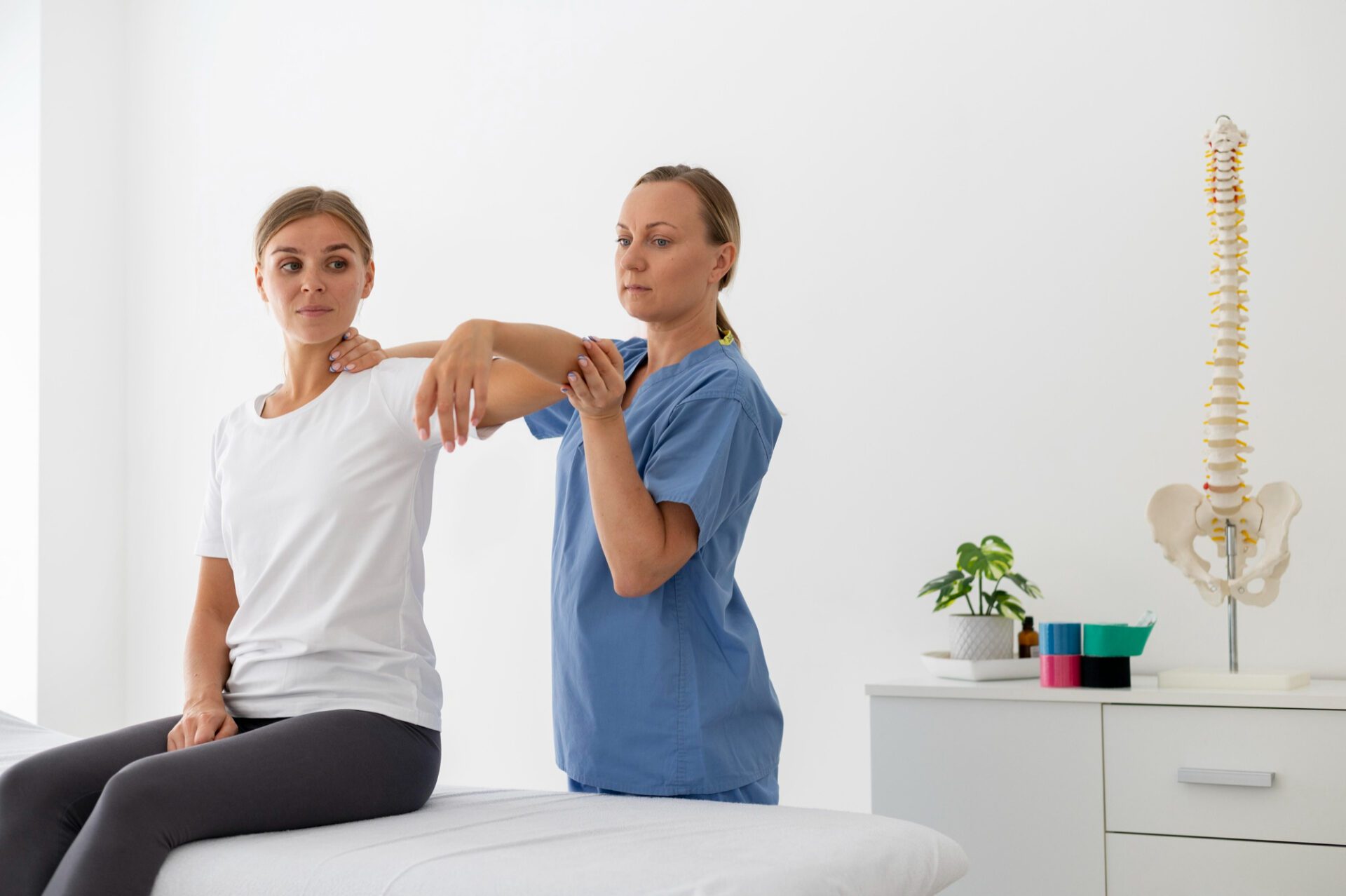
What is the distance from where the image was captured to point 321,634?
1321 millimetres

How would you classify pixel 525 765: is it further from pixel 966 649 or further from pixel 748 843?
pixel 748 843

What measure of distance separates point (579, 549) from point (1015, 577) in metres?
1.11

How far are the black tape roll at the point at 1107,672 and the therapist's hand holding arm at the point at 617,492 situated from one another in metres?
0.97

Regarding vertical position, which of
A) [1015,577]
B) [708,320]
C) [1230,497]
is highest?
[708,320]

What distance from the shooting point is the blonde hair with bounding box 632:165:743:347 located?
149cm

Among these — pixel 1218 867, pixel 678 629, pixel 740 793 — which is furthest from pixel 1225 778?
pixel 678 629

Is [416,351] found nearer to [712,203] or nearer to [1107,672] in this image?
[712,203]

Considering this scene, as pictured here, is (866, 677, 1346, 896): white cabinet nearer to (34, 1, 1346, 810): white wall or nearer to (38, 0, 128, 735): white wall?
(34, 1, 1346, 810): white wall

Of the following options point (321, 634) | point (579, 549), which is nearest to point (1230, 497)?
point (579, 549)

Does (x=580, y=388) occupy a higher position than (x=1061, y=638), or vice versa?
(x=580, y=388)

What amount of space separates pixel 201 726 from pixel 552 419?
60cm

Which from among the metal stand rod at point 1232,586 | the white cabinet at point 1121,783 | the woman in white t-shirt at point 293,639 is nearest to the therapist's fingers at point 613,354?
the woman in white t-shirt at point 293,639

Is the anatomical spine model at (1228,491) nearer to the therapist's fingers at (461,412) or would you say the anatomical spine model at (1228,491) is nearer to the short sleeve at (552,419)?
the short sleeve at (552,419)

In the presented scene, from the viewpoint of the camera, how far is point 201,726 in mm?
1308
